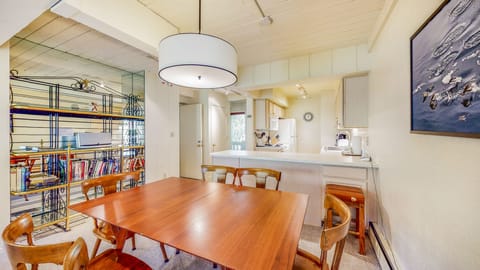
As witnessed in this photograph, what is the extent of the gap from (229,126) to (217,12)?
13.7 feet

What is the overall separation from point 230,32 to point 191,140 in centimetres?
332

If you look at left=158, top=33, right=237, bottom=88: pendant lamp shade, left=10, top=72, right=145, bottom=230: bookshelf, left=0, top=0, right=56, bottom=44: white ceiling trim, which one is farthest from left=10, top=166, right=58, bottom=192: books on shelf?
left=158, top=33, right=237, bottom=88: pendant lamp shade

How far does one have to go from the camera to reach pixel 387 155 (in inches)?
69.4

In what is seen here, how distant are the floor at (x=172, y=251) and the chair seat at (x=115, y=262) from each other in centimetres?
65

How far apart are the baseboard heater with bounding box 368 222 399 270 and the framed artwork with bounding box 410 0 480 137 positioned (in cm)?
111

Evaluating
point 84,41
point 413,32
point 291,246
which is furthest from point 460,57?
point 84,41

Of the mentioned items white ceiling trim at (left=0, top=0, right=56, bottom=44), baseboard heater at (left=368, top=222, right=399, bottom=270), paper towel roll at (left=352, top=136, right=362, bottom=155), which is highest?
white ceiling trim at (left=0, top=0, right=56, bottom=44)

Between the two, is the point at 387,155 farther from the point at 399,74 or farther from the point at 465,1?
the point at 465,1

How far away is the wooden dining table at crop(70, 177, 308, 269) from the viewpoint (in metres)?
0.85

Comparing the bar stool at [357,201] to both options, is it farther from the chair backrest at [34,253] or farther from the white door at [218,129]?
the white door at [218,129]

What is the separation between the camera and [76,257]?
70 centimetres

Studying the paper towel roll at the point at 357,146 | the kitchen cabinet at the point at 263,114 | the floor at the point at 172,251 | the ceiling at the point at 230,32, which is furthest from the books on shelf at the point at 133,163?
the paper towel roll at the point at 357,146

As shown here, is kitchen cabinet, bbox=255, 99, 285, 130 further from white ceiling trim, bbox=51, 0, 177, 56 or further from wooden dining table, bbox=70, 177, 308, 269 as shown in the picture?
wooden dining table, bbox=70, 177, 308, 269

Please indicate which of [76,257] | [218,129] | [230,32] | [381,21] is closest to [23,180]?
[76,257]
